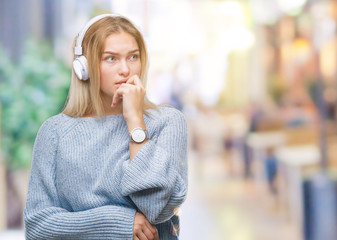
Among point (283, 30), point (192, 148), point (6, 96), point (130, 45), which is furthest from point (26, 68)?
point (283, 30)

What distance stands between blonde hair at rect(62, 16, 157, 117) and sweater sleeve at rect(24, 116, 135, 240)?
8cm

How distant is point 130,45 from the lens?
1320 millimetres

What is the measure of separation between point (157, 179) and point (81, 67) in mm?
331

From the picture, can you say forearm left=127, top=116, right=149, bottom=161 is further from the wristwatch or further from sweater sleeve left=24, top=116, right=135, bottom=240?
sweater sleeve left=24, top=116, right=135, bottom=240

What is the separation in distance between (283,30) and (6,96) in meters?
7.81

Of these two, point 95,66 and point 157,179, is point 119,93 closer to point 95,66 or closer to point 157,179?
point 95,66

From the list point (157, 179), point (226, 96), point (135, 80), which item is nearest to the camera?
point (157, 179)

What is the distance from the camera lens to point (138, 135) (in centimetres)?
125

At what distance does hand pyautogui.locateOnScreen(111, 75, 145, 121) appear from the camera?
1.27m

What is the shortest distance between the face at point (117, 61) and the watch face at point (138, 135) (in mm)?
135

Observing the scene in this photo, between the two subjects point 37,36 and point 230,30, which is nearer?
point 37,36

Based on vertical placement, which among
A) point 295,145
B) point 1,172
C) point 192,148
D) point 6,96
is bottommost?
point 192,148

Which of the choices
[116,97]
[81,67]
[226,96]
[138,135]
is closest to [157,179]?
[138,135]

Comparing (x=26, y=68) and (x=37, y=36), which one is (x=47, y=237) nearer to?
(x=26, y=68)
